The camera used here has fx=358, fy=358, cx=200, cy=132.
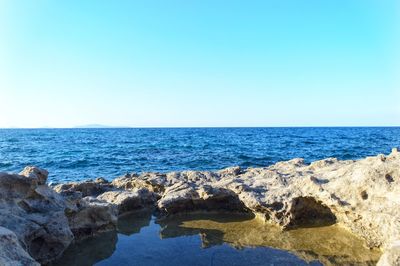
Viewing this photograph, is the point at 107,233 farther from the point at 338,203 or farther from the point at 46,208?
the point at 338,203

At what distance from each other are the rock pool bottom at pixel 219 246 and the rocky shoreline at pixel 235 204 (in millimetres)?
367

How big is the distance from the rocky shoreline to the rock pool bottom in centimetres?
37

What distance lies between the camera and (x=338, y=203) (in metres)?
9.08

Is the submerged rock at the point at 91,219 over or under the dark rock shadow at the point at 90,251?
over

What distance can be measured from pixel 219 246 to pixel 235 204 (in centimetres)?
282

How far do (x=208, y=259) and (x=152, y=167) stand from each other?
19.0m

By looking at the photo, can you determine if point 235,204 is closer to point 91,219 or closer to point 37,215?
point 91,219

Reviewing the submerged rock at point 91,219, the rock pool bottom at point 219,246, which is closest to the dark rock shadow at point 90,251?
the rock pool bottom at point 219,246

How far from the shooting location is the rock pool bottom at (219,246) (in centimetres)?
816

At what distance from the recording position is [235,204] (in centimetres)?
1175

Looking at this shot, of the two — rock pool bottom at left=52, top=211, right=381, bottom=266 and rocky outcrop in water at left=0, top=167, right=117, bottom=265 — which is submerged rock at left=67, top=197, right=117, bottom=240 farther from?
rock pool bottom at left=52, top=211, right=381, bottom=266

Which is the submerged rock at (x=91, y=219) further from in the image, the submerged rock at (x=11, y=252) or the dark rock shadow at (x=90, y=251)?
the submerged rock at (x=11, y=252)

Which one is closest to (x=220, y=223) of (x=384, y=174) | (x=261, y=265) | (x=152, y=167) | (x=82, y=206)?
(x=261, y=265)

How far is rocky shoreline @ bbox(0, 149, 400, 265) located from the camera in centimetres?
778
